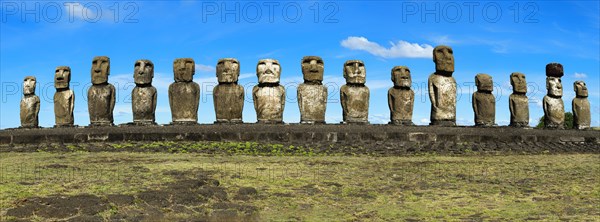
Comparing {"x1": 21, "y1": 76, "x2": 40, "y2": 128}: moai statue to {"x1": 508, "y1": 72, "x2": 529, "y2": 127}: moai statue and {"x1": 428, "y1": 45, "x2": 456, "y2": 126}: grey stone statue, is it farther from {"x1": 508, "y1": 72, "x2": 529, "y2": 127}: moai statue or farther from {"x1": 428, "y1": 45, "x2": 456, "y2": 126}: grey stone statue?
{"x1": 508, "y1": 72, "x2": 529, "y2": 127}: moai statue

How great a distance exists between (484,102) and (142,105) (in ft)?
32.8

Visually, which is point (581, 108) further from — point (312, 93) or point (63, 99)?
point (63, 99)

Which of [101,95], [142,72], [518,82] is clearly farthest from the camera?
[518,82]

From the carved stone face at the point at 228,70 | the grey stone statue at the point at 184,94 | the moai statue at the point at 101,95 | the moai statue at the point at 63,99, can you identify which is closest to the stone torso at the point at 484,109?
the carved stone face at the point at 228,70

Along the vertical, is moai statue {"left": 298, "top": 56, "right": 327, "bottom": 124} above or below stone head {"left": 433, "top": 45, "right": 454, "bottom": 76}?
below

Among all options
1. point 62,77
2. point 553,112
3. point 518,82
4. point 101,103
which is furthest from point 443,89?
point 62,77

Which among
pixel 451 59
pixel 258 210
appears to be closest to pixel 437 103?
pixel 451 59

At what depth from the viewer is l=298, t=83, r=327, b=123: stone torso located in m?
16.2

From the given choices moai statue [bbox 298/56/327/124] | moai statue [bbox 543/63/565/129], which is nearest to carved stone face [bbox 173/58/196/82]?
moai statue [bbox 298/56/327/124]

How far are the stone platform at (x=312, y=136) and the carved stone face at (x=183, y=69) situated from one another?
157 centimetres

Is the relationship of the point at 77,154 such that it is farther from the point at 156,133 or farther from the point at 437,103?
the point at 437,103

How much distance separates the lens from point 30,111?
60.1 feet

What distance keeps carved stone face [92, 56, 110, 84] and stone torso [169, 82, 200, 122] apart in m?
2.16

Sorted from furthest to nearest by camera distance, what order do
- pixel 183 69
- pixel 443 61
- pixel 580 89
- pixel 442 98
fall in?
1. pixel 580 89
2. pixel 443 61
3. pixel 442 98
4. pixel 183 69
